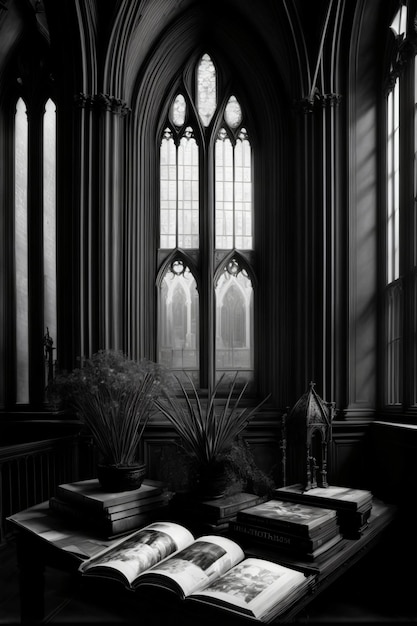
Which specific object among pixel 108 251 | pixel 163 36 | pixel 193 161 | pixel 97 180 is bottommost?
pixel 108 251

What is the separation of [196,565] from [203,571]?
3cm

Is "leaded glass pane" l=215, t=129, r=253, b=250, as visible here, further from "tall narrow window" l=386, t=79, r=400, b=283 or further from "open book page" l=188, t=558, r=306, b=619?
"open book page" l=188, t=558, r=306, b=619

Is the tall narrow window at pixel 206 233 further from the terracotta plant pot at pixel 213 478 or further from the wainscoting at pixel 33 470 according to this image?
the terracotta plant pot at pixel 213 478

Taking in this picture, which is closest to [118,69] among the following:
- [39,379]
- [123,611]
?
[39,379]

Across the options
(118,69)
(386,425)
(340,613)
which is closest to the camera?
(340,613)

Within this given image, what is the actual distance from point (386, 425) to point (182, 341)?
7.25 feet

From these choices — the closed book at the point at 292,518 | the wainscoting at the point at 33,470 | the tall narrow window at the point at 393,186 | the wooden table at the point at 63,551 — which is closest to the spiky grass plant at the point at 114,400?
the wooden table at the point at 63,551

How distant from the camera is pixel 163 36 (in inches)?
215

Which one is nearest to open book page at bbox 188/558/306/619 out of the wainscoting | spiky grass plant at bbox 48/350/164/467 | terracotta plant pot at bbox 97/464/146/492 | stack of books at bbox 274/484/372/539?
stack of books at bbox 274/484/372/539

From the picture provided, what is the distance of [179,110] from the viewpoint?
570 centimetres

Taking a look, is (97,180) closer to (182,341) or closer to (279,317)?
(182,341)

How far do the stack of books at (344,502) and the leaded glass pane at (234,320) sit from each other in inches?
128

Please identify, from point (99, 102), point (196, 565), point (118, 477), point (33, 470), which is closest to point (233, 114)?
point (99, 102)

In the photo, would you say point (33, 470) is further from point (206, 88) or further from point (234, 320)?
point (206, 88)
